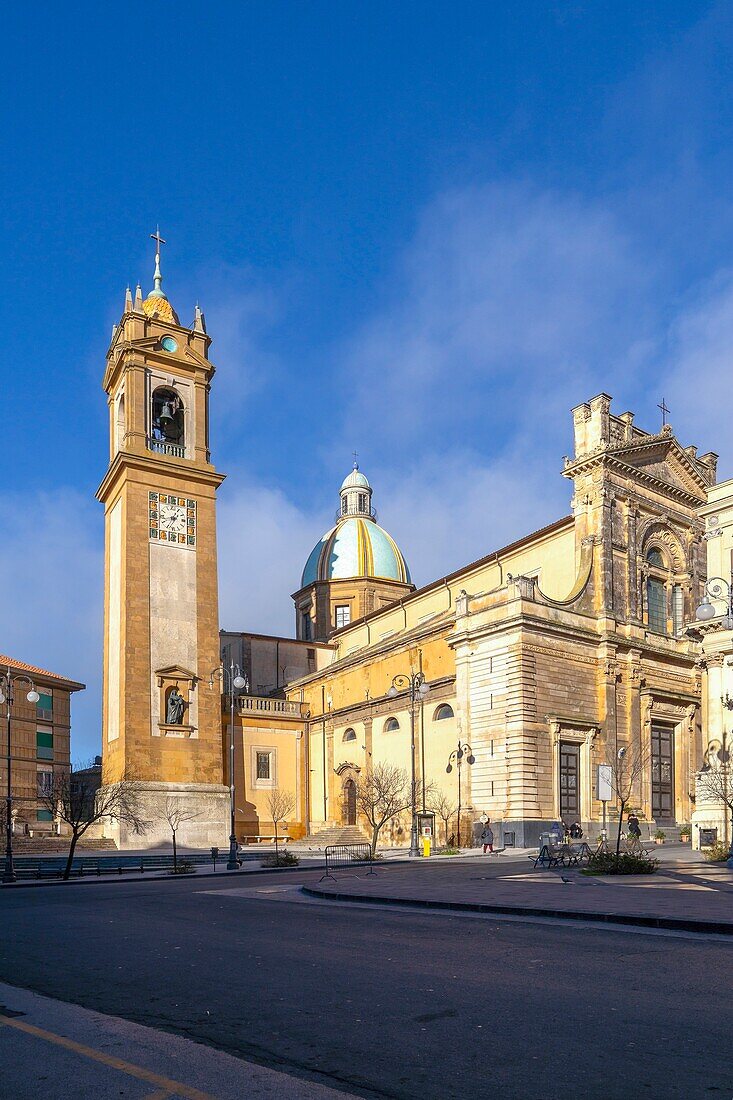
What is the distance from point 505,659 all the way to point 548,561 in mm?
9085

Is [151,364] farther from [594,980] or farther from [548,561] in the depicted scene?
[594,980]

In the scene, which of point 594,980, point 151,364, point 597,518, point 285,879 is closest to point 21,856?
point 285,879

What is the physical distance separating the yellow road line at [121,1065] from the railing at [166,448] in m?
46.4

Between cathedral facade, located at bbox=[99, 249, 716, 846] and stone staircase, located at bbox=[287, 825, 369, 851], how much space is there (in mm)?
2237

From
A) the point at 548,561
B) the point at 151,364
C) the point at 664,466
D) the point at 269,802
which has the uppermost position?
the point at 151,364

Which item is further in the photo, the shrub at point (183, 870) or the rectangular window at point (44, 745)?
the rectangular window at point (44, 745)

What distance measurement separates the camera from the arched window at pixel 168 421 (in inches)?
2119

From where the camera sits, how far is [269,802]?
56.1 meters

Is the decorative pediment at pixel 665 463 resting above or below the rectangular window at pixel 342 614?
above

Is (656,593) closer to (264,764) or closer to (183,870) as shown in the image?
(264,764)

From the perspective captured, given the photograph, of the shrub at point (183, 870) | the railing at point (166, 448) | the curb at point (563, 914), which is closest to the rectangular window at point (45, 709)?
the railing at point (166, 448)

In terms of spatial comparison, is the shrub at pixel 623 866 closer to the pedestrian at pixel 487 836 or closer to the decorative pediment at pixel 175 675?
the pedestrian at pixel 487 836

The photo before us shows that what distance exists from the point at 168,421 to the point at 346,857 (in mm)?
26177

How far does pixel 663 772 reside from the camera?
48.3 m
